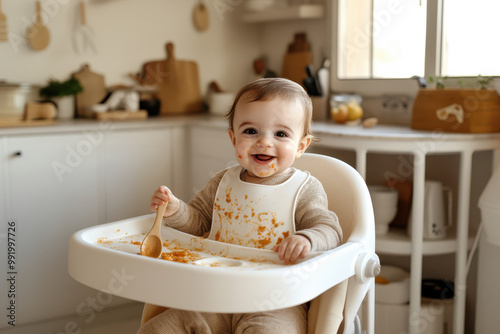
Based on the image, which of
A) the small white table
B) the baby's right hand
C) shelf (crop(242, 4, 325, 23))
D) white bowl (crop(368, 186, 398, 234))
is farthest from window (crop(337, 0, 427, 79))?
the baby's right hand

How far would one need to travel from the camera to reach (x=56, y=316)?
2.46m

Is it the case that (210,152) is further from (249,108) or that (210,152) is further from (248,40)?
(249,108)

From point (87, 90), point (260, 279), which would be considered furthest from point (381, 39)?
point (260, 279)

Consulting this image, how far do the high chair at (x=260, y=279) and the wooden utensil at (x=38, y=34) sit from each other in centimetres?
170

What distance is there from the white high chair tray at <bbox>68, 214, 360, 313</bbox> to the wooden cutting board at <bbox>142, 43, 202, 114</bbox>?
6.41 feet

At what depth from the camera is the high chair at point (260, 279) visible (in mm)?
945

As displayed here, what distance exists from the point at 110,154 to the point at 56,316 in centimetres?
70

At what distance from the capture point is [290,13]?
9.25 ft

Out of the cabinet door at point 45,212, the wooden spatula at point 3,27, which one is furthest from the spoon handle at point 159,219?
the wooden spatula at point 3,27

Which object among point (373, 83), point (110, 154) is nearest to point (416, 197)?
point (373, 83)

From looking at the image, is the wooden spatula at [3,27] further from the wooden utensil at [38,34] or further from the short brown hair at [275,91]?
the short brown hair at [275,91]

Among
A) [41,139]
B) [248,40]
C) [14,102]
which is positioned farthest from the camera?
[248,40]

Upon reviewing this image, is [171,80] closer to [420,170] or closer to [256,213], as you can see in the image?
[420,170]

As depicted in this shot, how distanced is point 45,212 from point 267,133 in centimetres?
145
